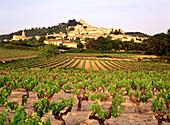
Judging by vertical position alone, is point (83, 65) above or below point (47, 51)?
below

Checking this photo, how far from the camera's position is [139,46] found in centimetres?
12081

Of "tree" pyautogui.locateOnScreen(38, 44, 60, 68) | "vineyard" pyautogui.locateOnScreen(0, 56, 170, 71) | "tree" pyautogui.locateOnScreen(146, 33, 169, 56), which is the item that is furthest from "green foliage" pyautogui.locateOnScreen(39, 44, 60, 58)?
"tree" pyautogui.locateOnScreen(146, 33, 169, 56)

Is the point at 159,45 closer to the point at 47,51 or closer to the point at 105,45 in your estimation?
the point at 105,45

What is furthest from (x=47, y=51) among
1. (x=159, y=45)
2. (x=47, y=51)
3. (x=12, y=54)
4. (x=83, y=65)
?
(x=159, y=45)

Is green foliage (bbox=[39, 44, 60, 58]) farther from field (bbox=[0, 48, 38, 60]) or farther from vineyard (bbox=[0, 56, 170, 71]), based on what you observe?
field (bbox=[0, 48, 38, 60])

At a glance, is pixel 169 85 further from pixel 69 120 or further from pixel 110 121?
pixel 69 120

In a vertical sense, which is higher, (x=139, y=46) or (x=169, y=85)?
(x=139, y=46)

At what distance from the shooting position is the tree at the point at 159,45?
271 feet

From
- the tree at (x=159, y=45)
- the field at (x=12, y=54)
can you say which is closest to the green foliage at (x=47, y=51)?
the field at (x=12, y=54)

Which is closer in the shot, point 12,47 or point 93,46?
point 12,47

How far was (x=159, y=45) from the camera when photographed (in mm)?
84438

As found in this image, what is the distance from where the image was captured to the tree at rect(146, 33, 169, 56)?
82.7 meters

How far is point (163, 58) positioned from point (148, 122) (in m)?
73.1

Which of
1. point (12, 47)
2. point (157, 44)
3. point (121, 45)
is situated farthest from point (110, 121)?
point (121, 45)
